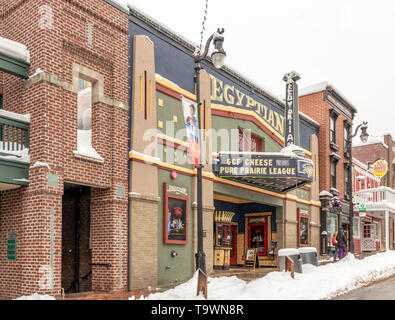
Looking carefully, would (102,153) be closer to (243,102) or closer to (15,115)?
(15,115)

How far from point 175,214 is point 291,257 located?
4.49m

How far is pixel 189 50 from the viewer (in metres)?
18.7

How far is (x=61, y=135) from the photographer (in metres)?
13.0

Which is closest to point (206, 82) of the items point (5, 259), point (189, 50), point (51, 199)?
point (189, 50)

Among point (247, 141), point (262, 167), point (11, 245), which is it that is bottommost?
point (11, 245)

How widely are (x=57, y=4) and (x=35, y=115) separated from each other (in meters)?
3.31

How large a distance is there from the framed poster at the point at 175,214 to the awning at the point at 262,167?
8.40 ft

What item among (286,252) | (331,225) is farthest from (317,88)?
(286,252)

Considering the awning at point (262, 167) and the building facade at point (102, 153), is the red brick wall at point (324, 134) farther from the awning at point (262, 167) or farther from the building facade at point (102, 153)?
the building facade at point (102, 153)

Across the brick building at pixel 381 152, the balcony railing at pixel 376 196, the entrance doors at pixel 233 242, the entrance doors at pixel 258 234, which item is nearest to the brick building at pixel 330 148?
the balcony railing at pixel 376 196

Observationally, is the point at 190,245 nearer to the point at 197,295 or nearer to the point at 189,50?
the point at 197,295

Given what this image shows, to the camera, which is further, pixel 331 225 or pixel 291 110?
pixel 331 225

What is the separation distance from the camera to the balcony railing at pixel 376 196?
3288 cm

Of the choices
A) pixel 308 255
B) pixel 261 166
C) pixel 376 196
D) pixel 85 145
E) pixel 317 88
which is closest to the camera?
pixel 85 145
